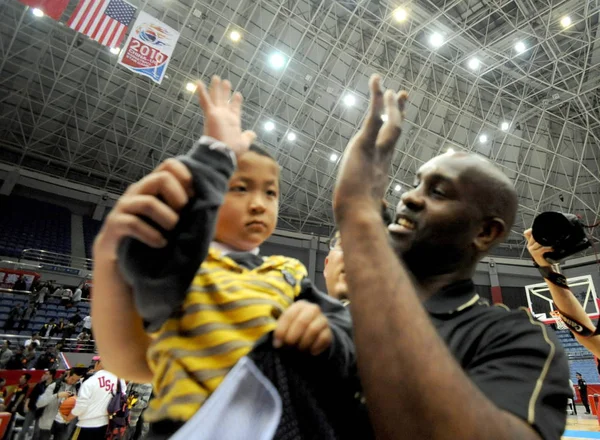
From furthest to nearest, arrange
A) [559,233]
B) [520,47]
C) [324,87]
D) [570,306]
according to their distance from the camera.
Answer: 1. [324,87]
2. [520,47]
3. [570,306]
4. [559,233]

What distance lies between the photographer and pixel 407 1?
12453 millimetres

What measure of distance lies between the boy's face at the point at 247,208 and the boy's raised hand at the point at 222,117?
153 mm

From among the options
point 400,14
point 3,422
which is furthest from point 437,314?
point 400,14

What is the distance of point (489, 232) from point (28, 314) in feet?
44.3

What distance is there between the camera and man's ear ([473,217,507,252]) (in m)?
1.08

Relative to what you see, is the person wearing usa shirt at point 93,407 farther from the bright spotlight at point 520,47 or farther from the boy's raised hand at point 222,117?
the bright spotlight at point 520,47

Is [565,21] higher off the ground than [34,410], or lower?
higher

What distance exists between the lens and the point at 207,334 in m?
0.78

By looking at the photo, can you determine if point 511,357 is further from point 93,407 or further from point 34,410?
point 34,410

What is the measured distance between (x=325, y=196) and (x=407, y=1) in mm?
9280

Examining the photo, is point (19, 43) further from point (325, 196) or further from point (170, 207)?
point (170, 207)

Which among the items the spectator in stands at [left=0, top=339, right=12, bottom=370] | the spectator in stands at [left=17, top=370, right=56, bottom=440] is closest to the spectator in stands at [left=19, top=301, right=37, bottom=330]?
the spectator in stands at [left=0, top=339, right=12, bottom=370]

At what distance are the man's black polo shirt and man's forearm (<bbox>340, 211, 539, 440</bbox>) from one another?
0.06 m

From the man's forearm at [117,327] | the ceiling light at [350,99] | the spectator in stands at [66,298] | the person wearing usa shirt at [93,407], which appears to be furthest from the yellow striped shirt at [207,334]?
the ceiling light at [350,99]
